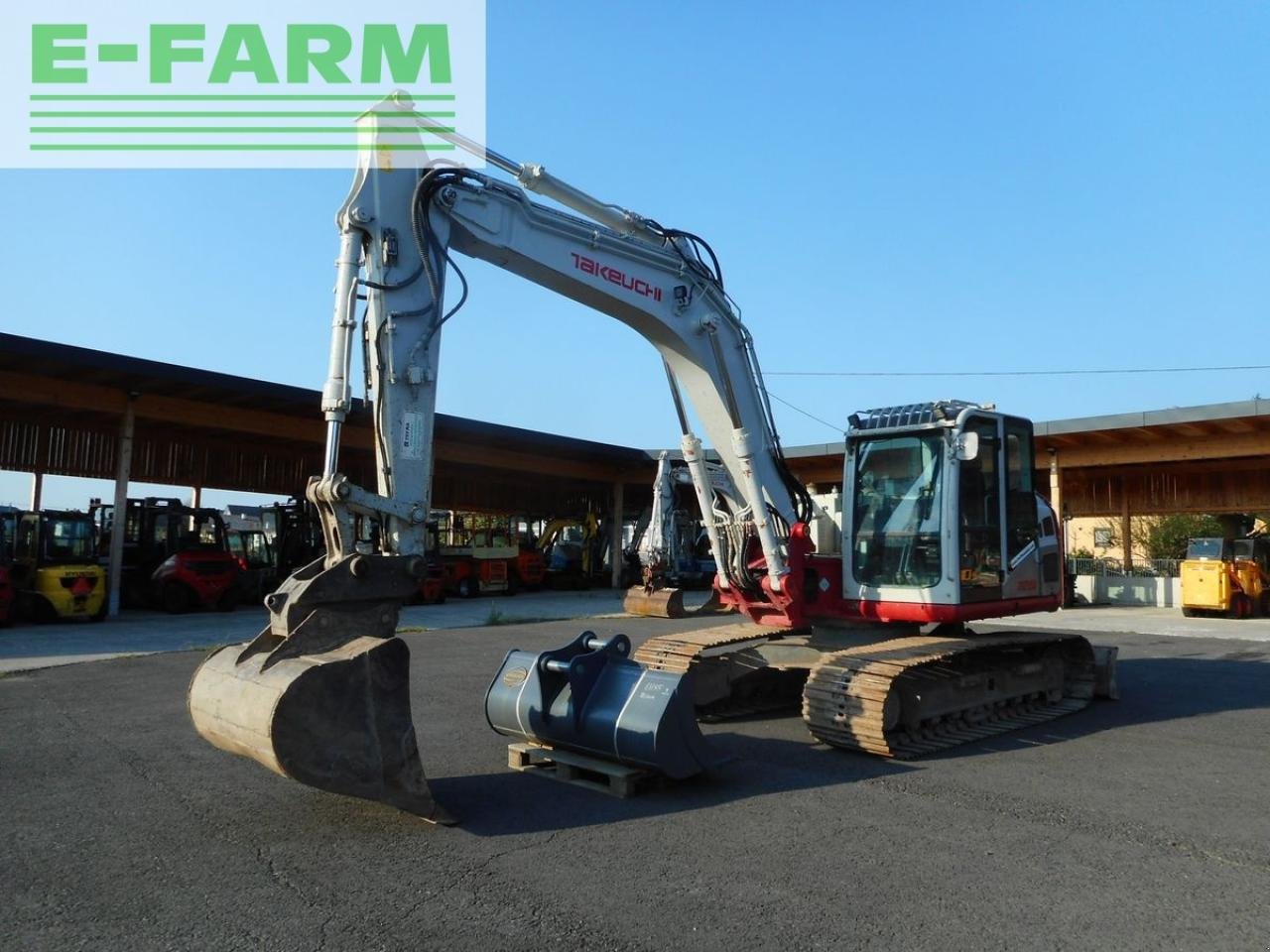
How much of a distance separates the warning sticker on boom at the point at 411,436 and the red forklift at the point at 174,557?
16620mm

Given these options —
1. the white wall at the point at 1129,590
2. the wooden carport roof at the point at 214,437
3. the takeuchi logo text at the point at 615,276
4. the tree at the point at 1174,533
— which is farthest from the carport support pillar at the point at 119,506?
the tree at the point at 1174,533

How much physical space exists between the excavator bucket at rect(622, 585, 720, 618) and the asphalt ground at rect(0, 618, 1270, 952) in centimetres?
1355

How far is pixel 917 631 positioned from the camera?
8977 millimetres

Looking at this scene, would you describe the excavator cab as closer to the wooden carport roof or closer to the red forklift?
the wooden carport roof

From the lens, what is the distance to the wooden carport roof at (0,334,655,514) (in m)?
18.7

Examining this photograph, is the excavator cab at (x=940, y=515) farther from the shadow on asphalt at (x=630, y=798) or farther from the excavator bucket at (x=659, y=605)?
the excavator bucket at (x=659, y=605)

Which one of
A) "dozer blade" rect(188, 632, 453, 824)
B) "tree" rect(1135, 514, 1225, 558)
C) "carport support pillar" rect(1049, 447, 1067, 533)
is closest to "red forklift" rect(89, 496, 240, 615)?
"dozer blade" rect(188, 632, 453, 824)

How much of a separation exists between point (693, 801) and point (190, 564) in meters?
17.7

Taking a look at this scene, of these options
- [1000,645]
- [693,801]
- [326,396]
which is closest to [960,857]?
[693,801]

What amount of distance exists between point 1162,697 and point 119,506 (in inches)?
741

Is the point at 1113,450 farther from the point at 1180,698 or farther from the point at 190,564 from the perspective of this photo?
the point at 190,564

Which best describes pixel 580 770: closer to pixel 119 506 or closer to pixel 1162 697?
pixel 1162 697

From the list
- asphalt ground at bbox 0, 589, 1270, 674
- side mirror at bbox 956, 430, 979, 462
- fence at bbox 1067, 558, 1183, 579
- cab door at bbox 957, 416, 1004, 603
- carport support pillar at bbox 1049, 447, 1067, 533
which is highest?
carport support pillar at bbox 1049, 447, 1067, 533

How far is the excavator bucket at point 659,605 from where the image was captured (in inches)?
855
